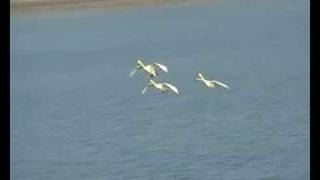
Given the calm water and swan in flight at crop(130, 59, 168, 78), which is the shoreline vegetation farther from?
swan in flight at crop(130, 59, 168, 78)

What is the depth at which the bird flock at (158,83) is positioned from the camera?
95cm

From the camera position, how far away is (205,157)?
40.8 inches

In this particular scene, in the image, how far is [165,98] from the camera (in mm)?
1049

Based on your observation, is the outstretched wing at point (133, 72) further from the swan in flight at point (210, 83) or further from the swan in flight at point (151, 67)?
the swan in flight at point (210, 83)

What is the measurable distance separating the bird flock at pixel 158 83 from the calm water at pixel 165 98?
14 mm

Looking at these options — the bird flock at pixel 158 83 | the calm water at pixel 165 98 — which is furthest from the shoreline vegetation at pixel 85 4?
the bird flock at pixel 158 83

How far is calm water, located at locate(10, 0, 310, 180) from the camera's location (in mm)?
1027

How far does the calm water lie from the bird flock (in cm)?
1

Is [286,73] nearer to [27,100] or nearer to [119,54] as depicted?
[119,54]

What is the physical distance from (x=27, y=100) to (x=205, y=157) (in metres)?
0.36

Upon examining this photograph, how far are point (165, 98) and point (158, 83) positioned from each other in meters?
0.08

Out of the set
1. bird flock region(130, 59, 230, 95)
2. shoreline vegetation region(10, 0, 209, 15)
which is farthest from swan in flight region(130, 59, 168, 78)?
shoreline vegetation region(10, 0, 209, 15)

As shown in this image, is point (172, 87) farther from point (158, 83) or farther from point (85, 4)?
point (85, 4)

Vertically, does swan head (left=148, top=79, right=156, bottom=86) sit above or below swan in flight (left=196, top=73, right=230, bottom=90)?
below
